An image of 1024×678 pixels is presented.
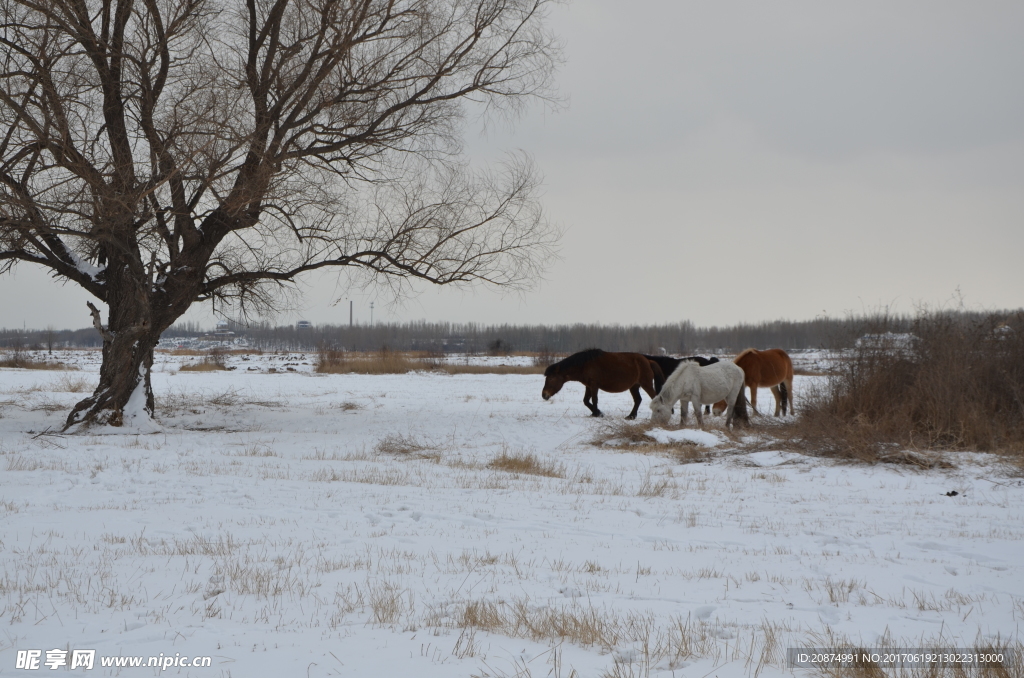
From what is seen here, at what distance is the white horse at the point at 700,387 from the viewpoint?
43.8 ft

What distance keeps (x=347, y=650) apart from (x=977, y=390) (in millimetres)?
11713

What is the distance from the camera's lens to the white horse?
43.8ft

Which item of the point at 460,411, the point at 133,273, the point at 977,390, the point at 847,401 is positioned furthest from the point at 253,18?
the point at 977,390

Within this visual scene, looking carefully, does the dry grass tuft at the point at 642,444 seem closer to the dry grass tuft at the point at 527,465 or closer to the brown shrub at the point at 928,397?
the brown shrub at the point at 928,397

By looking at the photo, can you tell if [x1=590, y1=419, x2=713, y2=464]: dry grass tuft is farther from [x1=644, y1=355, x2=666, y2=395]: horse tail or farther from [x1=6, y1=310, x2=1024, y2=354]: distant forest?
[x1=6, y1=310, x2=1024, y2=354]: distant forest

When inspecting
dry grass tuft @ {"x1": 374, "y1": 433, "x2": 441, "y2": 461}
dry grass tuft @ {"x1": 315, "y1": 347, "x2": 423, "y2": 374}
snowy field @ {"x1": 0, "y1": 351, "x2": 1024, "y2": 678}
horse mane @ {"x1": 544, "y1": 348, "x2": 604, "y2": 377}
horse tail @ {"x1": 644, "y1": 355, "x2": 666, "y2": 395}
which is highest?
horse mane @ {"x1": 544, "y1": 348, "x2": 604, "y2": 377}

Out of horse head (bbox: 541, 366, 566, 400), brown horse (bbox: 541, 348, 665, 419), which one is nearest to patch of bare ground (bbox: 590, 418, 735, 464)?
brown horse (bbox: 541, 348, 665, 419)

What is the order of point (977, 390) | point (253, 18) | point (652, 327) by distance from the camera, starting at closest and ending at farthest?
point (977, 390), point (253, 18), point (652, 327)

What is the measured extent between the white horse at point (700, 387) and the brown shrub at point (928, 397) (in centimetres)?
138

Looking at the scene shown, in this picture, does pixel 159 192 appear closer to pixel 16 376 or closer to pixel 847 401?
pixel 847 401

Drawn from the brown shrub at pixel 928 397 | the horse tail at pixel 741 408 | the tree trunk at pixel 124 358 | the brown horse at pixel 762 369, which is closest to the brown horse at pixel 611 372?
the brown horse at pixel 762 369

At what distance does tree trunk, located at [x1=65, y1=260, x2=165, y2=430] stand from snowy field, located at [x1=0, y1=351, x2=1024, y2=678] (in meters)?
1.72

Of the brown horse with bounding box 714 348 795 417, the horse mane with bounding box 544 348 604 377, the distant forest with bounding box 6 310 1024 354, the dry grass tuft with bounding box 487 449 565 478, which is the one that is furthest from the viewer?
the distant forest with bounding box 6 310 1024 354

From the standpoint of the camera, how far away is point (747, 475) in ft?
30.5
